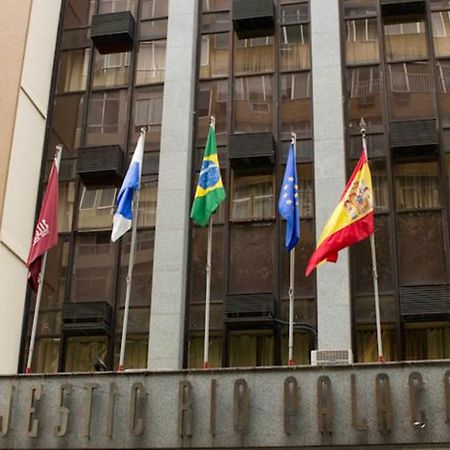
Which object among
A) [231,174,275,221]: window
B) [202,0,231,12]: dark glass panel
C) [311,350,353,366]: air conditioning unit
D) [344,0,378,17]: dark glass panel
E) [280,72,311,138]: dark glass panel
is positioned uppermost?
[202,0,231,12]: dark glass panel

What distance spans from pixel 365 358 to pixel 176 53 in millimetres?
10603

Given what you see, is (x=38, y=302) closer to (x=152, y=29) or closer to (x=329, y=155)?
(x=329, y=155)

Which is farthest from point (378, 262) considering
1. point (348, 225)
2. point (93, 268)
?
point (93, 268)

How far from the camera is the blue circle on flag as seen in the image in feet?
71.2

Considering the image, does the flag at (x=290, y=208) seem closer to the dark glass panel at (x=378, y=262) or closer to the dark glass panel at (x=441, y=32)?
the dark glass panel at (x=378, y=262)

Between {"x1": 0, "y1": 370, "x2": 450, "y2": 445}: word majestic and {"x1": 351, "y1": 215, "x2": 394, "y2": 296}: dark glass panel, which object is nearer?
{"x1": 0, "y1": 370, "x2": 450, "y2": 445}: word majestic

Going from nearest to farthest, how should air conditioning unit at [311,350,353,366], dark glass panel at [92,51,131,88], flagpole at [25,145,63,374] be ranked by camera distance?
air conditioning unit at [311,350,353,366] → flagpole at [25,145,63,374] → dark glass panel at [92,51,131,88]

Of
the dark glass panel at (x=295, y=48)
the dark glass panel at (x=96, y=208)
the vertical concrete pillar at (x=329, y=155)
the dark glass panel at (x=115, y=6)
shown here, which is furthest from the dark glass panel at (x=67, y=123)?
the vertical concrete pillar at (x=329, y=155)

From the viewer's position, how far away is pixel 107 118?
26.0 metres

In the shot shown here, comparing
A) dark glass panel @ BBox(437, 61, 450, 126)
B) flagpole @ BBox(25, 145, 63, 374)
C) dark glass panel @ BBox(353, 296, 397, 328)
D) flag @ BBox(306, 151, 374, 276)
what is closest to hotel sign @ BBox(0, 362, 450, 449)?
flagpole @ BBox(25, 145, 63, 374)

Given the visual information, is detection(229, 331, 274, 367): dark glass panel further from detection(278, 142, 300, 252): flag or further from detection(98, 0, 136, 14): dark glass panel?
detection(98, 0, 136, 14): dark glass panel

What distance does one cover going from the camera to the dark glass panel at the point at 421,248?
72.9 feet

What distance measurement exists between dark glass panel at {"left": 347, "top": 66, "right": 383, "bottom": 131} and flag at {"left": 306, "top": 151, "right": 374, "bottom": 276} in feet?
13.3

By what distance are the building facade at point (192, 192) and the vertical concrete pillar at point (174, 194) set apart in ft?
0.18
